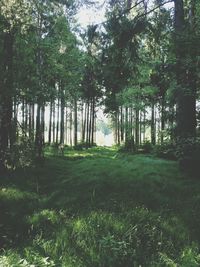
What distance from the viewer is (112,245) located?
5637 mm

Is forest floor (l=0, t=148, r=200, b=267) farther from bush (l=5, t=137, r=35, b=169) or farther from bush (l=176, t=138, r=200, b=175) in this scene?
bush (l=5, t=137, r=35, b=169)

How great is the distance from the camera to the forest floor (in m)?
5.47

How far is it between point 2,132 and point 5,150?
0.77m

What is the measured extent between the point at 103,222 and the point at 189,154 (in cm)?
602

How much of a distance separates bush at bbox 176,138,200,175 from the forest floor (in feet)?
1.85

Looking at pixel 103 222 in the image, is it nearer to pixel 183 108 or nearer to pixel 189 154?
pixel 189 154

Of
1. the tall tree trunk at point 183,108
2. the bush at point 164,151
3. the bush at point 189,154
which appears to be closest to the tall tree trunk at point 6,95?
the tall tree trunk at point 183,108

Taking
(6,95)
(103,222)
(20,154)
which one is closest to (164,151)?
(20,154)

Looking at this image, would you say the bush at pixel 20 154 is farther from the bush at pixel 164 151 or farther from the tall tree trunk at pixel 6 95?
the bush at pixel 164 151

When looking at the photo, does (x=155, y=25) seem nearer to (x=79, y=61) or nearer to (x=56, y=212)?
(x=56, y=212)

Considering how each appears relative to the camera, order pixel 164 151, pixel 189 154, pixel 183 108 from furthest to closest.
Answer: pixel 164 151, pixel 183 108, pixel 189 154

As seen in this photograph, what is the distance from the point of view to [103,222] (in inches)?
267

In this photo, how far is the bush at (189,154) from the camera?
11547 mm

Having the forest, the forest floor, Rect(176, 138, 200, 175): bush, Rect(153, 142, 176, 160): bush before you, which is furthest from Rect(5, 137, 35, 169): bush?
Rect(153, 142, 176, 160): bush
